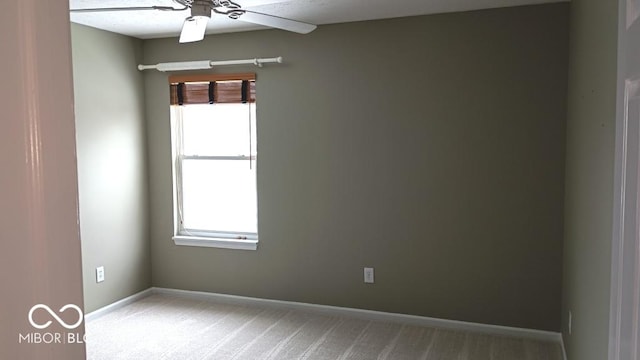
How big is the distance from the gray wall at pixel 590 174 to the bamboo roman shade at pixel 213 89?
8.21ft

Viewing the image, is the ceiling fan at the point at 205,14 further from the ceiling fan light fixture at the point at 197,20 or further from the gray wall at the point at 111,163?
the gray wall at the point at 111,163

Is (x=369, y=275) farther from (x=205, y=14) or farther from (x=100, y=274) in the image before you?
(x=205, y=14)

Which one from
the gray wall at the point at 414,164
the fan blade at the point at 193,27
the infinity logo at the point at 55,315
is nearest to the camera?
the infinity logo at the point at 55,315

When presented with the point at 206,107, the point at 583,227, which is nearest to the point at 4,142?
the point at 583,227

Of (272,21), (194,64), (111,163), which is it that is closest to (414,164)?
(272,21)

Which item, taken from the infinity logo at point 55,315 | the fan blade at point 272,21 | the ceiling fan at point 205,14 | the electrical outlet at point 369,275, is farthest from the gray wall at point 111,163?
the infinity logo at point 55,315

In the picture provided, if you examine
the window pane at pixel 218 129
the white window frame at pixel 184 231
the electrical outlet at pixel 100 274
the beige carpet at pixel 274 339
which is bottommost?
the beige carpet at pixel 274 339

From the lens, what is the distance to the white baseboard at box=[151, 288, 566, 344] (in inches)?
152

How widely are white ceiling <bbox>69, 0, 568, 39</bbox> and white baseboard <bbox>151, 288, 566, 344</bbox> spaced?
2.30 m

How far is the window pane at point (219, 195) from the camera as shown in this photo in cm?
475

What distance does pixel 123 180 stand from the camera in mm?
4691

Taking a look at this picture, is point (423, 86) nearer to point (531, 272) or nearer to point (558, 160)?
point (558, 160)

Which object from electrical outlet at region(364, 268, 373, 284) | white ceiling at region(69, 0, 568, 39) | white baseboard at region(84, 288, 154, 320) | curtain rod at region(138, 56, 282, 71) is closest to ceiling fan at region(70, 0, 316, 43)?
white ceiling at region(69, 0, 568, 39)

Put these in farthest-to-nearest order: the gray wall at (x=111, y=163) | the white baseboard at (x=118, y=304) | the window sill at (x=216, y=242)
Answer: the window sill at (x=216, y=242), the white baseboard at (x=118, y=304), the gray wall at (x=111, y=163)
